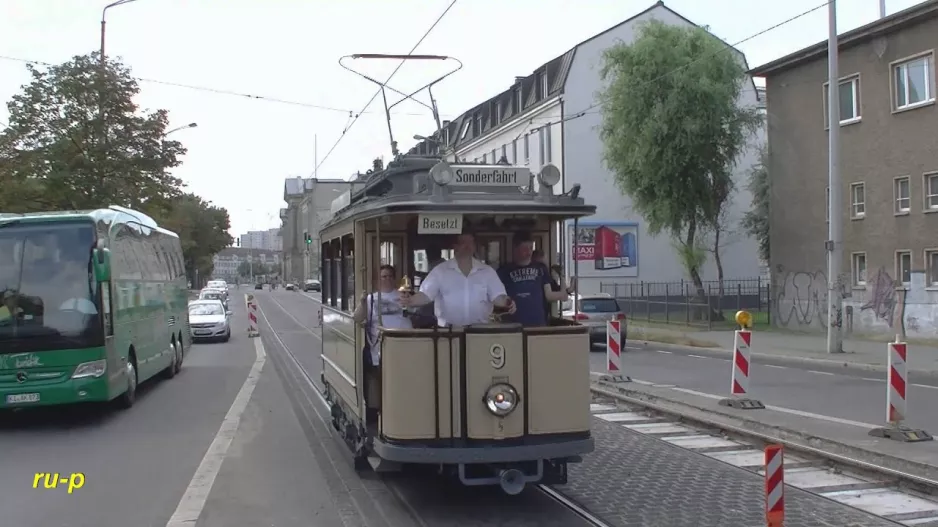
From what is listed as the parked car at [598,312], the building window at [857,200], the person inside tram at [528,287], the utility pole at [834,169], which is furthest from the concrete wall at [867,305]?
the person inside tram at [528,287]

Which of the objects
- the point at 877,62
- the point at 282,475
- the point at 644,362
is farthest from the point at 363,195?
the point at 877,62

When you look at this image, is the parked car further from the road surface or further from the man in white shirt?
the man in white shirt

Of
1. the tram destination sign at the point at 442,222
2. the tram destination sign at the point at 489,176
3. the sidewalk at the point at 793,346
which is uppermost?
the tram destination sign at the point at 489,176

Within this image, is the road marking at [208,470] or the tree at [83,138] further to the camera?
the tree at [83,138]

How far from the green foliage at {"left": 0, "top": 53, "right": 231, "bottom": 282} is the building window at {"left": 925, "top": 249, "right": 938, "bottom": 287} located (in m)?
22.8

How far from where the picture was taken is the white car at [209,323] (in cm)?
3000

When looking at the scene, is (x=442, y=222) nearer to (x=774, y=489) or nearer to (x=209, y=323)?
(x=774, y=489)

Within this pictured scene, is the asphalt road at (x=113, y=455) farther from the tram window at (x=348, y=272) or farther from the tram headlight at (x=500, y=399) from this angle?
the tram headlight at (x=500, y=399)

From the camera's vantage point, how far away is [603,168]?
152 ft

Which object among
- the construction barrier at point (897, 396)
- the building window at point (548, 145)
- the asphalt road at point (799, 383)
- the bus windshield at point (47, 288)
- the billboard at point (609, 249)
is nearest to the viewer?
the construction barrier at point (897, 396)

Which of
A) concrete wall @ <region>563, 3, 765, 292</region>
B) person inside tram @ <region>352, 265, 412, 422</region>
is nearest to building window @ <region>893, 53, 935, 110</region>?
concrete wall @ <region>563, 3, 765, 292</region>

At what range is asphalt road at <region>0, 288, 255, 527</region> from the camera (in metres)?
7.48

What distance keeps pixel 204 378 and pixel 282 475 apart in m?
10.5

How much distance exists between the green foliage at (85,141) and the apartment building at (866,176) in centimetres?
2051
